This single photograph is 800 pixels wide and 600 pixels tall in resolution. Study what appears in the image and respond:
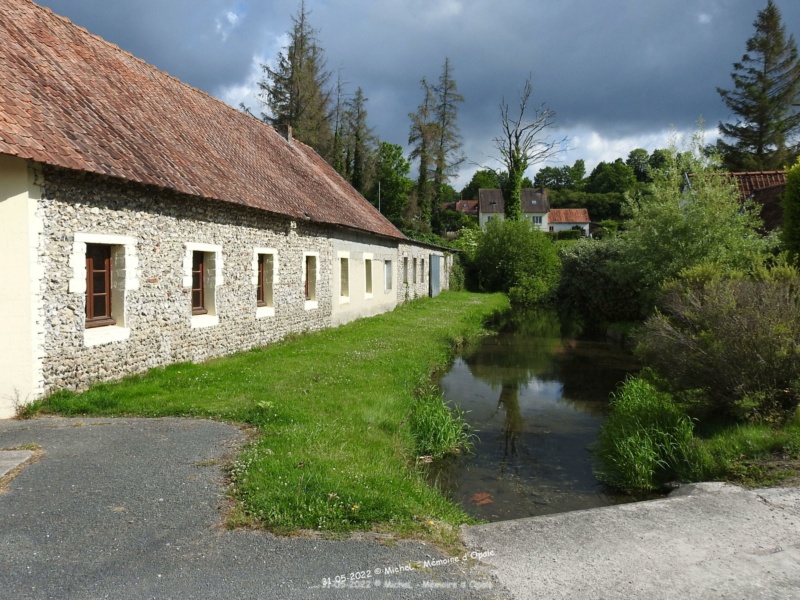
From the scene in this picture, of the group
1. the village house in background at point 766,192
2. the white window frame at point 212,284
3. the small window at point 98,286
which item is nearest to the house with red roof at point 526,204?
the village house in background at point 766,192

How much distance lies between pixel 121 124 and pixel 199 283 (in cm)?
307

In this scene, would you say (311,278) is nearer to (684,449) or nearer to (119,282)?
(119,282)

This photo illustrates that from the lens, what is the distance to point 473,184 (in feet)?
303

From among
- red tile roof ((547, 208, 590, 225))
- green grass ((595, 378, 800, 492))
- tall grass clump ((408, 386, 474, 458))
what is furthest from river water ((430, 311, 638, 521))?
red tile roof ((547, 208, 590, 225))

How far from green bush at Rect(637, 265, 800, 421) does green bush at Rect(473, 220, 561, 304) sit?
2598 cm

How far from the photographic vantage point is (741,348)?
6727mm

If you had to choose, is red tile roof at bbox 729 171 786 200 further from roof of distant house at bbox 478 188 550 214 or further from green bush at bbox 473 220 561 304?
roof of distant house at bbox 478 188 550 214

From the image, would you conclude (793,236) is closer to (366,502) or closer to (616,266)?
(616,266)

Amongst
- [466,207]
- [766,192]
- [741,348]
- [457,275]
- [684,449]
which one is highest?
[466,207]

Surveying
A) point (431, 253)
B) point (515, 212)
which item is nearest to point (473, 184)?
point (515, 212)

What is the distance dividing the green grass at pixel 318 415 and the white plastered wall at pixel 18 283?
434mm

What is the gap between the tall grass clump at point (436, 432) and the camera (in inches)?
314

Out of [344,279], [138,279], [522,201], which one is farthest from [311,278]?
[522,201]

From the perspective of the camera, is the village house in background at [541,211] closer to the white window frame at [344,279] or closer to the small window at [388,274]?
the small window at [388,274]
